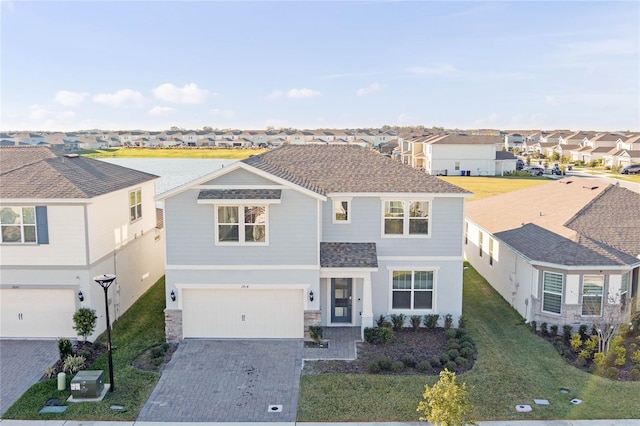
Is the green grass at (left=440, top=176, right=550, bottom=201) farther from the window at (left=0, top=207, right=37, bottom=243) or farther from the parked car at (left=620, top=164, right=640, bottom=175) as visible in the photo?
the window at (left=0, top=207, right=37, bottom=243)

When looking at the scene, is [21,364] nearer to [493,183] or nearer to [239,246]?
[239,246]

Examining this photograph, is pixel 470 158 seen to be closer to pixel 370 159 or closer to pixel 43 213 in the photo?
pixel 370 159

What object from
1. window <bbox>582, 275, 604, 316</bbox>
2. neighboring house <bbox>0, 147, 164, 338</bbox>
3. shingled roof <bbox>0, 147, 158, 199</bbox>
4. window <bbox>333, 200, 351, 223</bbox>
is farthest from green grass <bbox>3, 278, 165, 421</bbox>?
window <bbox>582, 275, 604, 316</bbox>

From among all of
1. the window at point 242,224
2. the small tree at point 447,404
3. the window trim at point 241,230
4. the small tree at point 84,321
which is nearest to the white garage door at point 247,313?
the window trim at point 241,230

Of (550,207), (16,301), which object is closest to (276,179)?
(16,301)

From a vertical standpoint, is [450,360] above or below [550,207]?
below
